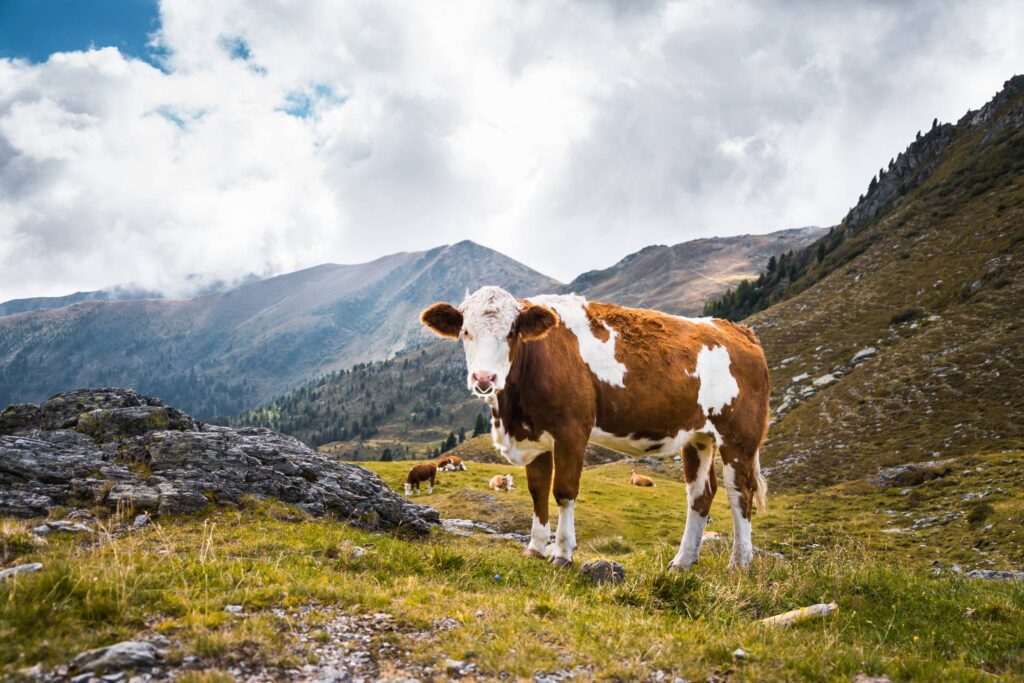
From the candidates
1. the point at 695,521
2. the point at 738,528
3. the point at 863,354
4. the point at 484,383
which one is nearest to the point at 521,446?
the point at 484,383

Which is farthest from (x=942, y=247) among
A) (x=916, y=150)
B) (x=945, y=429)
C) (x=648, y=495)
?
(x=916, y=150)

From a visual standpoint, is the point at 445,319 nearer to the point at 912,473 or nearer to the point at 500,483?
the point at 500,483

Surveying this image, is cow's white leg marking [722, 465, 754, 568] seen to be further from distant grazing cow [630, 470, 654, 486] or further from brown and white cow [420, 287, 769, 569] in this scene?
distant grazing cow [630, 470, 654, 486]

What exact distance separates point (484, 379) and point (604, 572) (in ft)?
11.7

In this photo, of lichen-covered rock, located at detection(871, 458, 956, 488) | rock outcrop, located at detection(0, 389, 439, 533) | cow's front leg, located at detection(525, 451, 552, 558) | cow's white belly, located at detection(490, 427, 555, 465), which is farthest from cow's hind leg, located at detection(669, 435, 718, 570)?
lichen-covered rock, located at detection(871, 458, 956, 488)

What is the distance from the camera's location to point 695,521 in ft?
37.3

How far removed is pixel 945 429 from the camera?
1812 inches

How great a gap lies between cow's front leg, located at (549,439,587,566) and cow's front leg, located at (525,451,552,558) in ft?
2.32

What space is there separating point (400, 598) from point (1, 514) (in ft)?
27.3

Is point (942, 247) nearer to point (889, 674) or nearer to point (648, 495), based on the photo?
point (648, 495)

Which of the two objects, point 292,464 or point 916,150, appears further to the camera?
point 916,150

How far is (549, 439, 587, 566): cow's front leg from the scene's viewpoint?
953cm

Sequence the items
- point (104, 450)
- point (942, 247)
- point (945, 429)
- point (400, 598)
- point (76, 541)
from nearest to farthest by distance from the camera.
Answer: point (400, 598), point (76, 541), point (104, 450), point (945, 429), point (942, 247)

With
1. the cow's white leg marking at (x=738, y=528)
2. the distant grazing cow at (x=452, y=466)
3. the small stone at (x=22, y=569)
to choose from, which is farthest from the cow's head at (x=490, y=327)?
the distant grazing cow at (x=452, y=466)
